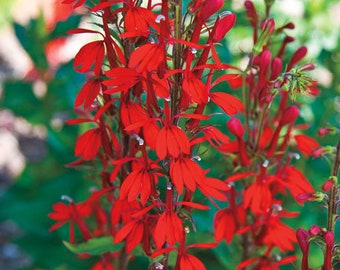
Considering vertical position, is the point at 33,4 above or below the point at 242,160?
below

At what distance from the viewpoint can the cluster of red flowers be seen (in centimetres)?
99

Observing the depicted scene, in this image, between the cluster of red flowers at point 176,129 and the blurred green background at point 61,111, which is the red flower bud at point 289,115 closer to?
the cluster of red flowers at point 176,129

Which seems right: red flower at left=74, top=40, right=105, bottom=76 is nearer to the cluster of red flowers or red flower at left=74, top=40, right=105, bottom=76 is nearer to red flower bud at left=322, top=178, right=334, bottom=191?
the cluster of red flowers

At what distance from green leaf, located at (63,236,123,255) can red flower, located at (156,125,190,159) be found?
0.33m

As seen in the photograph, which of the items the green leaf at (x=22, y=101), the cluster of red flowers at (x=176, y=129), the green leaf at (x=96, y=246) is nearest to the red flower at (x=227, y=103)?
the cluster of red flowers at (x=176, y=129)

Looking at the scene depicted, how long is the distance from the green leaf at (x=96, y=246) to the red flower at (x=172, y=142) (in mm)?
332

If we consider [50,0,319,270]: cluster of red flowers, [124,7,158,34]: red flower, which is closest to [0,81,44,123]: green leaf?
[50,0,319,270]: cluster of red flowers

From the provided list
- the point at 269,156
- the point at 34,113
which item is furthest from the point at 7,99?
the point at 269,156

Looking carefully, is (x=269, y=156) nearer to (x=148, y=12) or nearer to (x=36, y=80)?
(x=148, y=12)

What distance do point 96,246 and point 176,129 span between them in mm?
372

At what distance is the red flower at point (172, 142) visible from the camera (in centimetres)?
95

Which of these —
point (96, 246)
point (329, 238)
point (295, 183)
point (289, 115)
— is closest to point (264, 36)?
point (289, 115)

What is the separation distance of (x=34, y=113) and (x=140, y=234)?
1045 mm

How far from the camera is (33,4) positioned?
3.96 m
